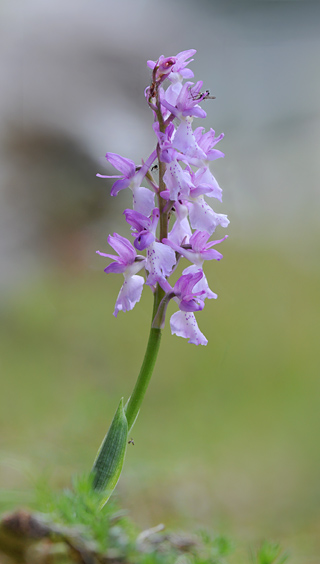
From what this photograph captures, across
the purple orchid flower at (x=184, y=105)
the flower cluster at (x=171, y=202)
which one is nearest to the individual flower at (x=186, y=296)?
the flower cluster at (x=171, y=202)

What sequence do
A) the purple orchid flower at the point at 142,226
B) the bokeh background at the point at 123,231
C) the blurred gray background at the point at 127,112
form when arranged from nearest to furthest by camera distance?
the purple orchid flower at the point at 142,226
the bokeh background at the point at 123,231
the blurred gray background at the point at 127,112

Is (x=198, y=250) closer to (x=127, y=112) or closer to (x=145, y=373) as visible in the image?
(x=145, y=373)

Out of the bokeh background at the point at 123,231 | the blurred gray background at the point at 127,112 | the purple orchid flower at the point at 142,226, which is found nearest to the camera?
the purple orchid flower at the point at 142,226

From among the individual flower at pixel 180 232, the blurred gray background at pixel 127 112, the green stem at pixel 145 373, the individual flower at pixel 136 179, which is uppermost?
the blurred gray background at pixel 127 112

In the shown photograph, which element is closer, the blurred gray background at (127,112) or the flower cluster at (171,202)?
the flower cluster at (171,202)

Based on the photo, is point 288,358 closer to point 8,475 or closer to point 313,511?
point 313,511

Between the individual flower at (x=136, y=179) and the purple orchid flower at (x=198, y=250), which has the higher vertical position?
the individual flower at (x=136, y=179)

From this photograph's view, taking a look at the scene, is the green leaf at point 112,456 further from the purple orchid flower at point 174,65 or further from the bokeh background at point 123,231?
the bokeh background at point 123,231
